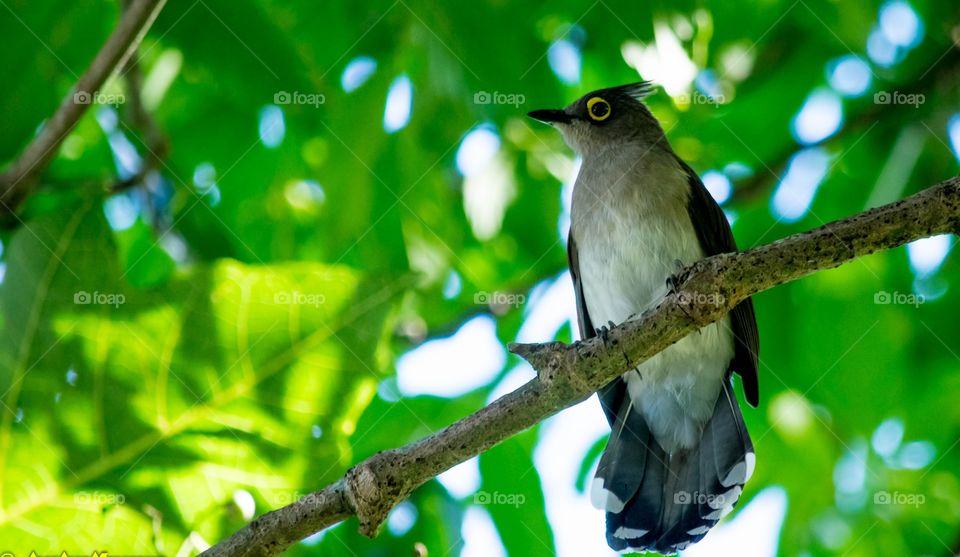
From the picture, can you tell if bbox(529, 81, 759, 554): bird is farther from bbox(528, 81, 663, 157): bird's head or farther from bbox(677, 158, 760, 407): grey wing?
bbox(528, 81, 663, 157): bird's head

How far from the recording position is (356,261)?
447cm

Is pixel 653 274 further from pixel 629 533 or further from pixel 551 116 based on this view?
pixel 629 533

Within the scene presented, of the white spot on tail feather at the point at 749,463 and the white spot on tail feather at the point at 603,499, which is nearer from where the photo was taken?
the white spot on tail feather at the point at 749,463

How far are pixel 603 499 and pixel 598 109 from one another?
2355 millimetres

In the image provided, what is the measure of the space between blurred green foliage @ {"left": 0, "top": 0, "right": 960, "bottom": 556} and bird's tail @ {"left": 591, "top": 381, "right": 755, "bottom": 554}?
248mm

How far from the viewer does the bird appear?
4461 mm

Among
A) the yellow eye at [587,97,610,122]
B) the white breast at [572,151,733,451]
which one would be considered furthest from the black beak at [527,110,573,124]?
the white breast at [572,151,733,451]

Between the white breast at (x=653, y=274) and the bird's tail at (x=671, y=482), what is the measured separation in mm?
108

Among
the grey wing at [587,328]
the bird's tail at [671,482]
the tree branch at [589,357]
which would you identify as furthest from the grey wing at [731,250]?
the tree branch at [589,357]

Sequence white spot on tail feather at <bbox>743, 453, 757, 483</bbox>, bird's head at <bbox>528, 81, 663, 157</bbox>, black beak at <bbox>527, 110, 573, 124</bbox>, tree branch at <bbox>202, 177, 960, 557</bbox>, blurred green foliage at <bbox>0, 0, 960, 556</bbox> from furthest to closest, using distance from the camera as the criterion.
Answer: bird's head at <bbox>528, 81, 663, 157</bbox>, black beak at <bbox>527, 110, 573, 124</bbox>, white spot on tail feather at <bbox>743, 453, 757, 483</bbox>, blurred green foliage at <bbox>0, 0, 960, 556</bbox>, tree branch at <bbox>202, 177, 960, 557</bbox>

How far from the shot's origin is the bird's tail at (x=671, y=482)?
4.41 metres

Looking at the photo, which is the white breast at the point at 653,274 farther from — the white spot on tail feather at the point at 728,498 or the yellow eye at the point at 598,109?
the yellow eye at the point at 598,109

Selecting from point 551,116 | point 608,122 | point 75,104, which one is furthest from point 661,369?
point 75,104

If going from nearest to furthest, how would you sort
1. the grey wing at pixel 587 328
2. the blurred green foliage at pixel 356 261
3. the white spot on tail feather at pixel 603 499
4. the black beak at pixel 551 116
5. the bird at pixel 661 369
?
1. the blurred green foliage at pixel 356 261
2. the bird at pixel 661 369
3. the white spot on tail feather at pixel 603 499
4. the black beak at pixel 551 116
5. the grey wing at pixel 587 328
